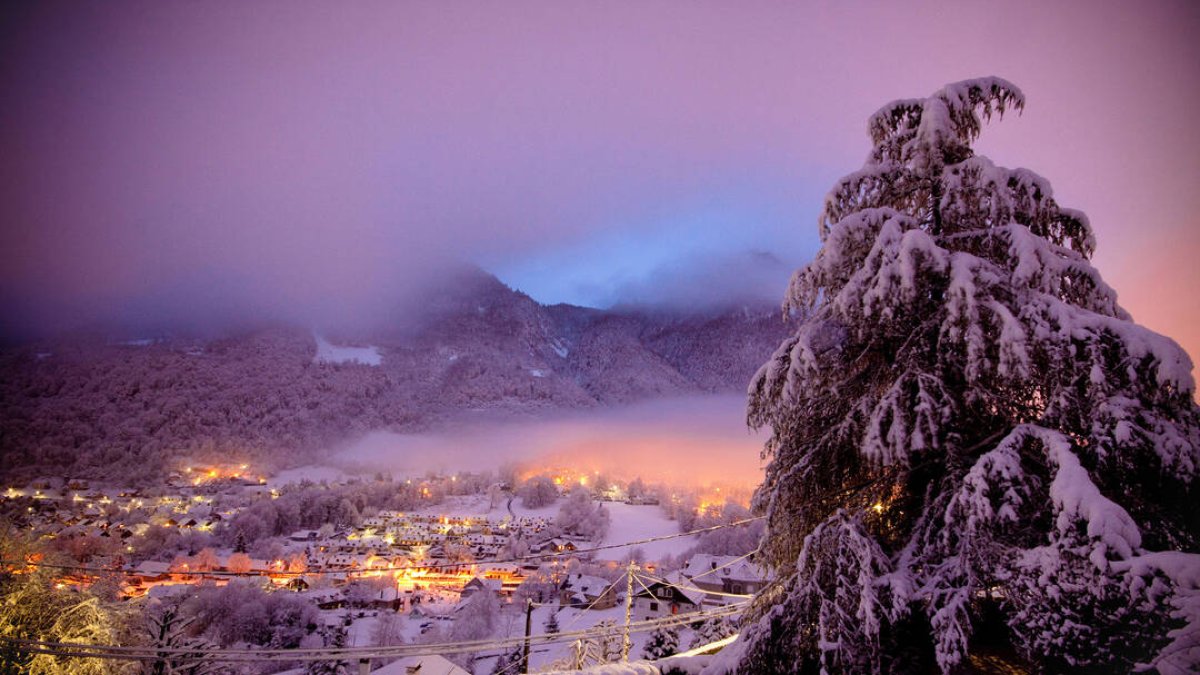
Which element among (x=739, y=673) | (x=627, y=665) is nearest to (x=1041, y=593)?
(x=739, y=673)

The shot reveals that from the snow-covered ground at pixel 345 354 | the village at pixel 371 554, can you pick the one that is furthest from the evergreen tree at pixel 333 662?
the snow-covered ground at pixel 345 354

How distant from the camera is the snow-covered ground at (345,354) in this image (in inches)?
7003

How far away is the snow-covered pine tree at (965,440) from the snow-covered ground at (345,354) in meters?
195

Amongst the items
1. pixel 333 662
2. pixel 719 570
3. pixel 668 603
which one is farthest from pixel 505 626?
pixel 719 570

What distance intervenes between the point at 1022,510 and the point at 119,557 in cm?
7234

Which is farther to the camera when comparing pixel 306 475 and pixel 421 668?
pixel 306 475

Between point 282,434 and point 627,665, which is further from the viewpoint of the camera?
point 282,434

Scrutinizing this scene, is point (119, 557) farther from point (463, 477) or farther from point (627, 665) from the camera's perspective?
point (463, 477)

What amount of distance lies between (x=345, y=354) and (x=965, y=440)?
209m

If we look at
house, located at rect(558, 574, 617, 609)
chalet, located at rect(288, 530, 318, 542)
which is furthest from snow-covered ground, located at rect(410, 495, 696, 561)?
chalet, located at rect(288, 530, 318, 542)

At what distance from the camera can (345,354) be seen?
185500 mm

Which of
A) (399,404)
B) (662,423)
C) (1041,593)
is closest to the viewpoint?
(1041,593)

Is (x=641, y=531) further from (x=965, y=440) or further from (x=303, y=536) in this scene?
(x=965, y=440)

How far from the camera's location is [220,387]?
146 meters
